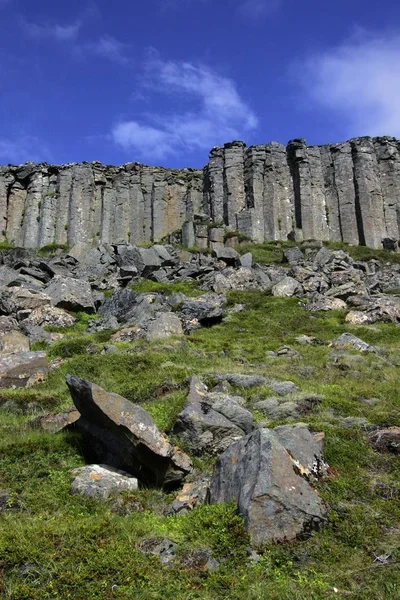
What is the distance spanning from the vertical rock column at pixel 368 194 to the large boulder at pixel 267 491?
42.8m

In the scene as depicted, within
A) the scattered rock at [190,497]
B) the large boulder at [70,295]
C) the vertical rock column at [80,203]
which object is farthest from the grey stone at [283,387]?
the vertical rock column at [80,203]

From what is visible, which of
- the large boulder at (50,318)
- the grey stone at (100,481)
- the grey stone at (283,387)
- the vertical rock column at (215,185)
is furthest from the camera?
the vertical rock column at (215,185)

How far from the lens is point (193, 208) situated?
52.7 m

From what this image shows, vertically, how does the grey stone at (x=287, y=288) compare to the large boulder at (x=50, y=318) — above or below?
above

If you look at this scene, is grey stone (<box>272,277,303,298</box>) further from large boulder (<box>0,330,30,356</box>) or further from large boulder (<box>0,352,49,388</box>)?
large boulder (<box>0,352,49,388</box>)

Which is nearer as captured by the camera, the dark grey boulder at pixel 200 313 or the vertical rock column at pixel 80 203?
the dark grey boulder at pixel 200 313

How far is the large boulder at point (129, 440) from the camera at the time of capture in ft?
27.6

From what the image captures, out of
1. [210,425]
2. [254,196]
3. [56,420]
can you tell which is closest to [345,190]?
[254,196]

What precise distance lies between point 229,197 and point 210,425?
41.9 meters

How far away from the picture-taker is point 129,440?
334 inches

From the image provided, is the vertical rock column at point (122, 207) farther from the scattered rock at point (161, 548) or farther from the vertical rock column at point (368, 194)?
the scattered rock at point (161, 548)

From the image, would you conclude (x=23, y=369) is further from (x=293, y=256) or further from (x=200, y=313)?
(x=293, y=256)

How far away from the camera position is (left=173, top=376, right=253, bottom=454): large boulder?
9.29m

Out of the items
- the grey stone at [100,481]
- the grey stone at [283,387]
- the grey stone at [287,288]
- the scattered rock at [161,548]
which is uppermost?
the grey stone at [287,288]
